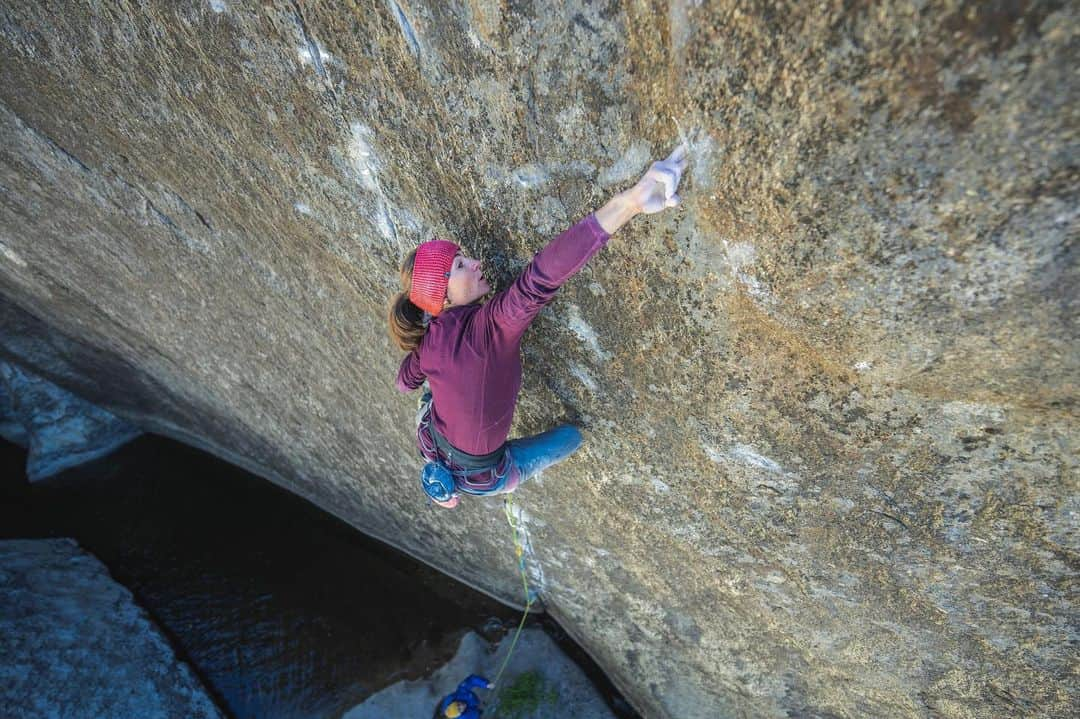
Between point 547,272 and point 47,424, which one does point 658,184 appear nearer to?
point 547,272

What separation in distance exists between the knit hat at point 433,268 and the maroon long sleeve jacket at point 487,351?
0.39ft

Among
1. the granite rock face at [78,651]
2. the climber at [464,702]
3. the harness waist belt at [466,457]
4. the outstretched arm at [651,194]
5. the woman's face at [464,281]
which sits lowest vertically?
the granite rock face at [78,651]

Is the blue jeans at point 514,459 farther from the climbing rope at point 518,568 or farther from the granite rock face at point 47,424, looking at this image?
the granite rock face at point 47,424

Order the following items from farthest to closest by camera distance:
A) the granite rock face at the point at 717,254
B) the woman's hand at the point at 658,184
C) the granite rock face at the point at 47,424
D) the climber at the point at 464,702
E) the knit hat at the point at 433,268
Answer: the granite rock face at the point at 47,424 < the climber at the point at 464,702 < the knit hat at the point at 433,268 < the woman's hand at the point at 658,184 < the granite rock face at the point at 717,254

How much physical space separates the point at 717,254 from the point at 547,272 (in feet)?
1.65

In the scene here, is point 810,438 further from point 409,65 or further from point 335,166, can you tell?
point 335,166

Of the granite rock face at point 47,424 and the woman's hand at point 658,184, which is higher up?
the woman's hand at point 658,184

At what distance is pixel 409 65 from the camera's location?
1847 millimetres

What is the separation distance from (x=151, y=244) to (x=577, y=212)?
3221 mm

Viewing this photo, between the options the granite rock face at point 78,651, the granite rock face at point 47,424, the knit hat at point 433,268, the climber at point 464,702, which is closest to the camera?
the knit hat at point 433,268

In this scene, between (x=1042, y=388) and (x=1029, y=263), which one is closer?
(x=1029, y=263)

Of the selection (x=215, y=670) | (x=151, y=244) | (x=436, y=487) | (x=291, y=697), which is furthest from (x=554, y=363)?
(x=215, y=670)

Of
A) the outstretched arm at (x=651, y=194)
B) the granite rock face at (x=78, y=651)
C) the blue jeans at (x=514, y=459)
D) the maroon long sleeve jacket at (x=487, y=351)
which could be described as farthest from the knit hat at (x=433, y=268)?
the granite rock face at (x=78, y=651)

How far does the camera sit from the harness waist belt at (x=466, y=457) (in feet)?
7.97
